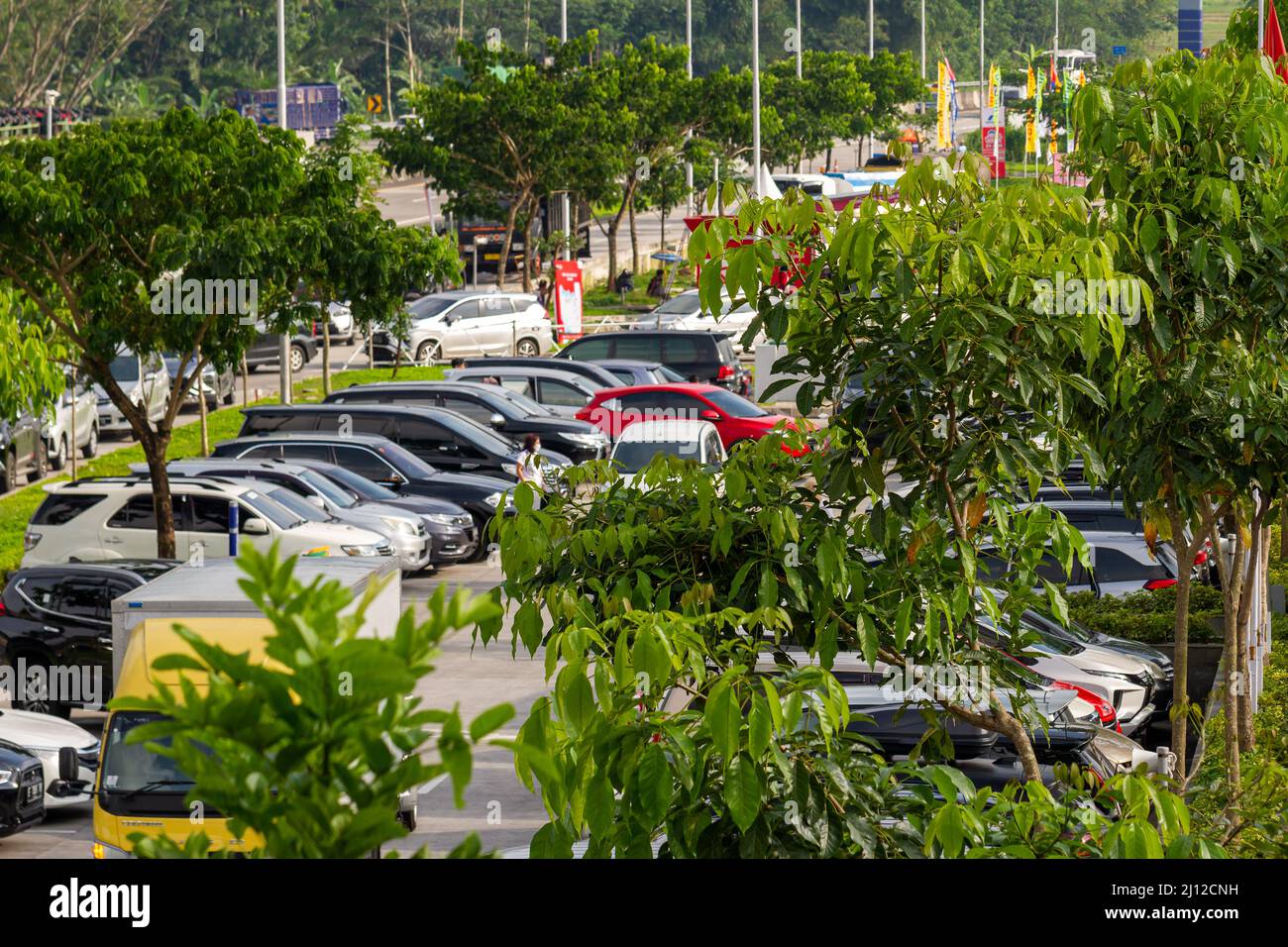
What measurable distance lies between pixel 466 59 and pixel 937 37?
7335 cm

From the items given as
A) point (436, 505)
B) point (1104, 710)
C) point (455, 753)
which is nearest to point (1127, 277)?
point (455, 753)

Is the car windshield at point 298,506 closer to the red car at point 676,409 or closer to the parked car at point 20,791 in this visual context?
the parked car at point 20,791

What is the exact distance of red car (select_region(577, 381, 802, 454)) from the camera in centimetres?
2886

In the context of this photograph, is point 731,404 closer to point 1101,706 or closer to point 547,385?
point 547,385

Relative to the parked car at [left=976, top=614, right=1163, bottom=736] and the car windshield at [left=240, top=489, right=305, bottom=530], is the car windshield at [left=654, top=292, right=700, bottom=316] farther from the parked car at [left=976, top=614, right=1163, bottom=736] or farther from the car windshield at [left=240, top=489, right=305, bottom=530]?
the parked car at [left=976, top=614, right=1163, bottom=736]

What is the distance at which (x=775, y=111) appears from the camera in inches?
2436

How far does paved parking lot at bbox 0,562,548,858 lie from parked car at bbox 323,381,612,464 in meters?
9.04

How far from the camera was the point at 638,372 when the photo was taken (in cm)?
3281

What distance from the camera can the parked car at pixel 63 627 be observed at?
54.3 ft

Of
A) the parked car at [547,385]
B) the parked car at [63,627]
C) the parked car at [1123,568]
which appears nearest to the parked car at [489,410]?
the parked car at [547,385]

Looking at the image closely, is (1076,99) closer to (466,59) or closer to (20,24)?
(466,59)
